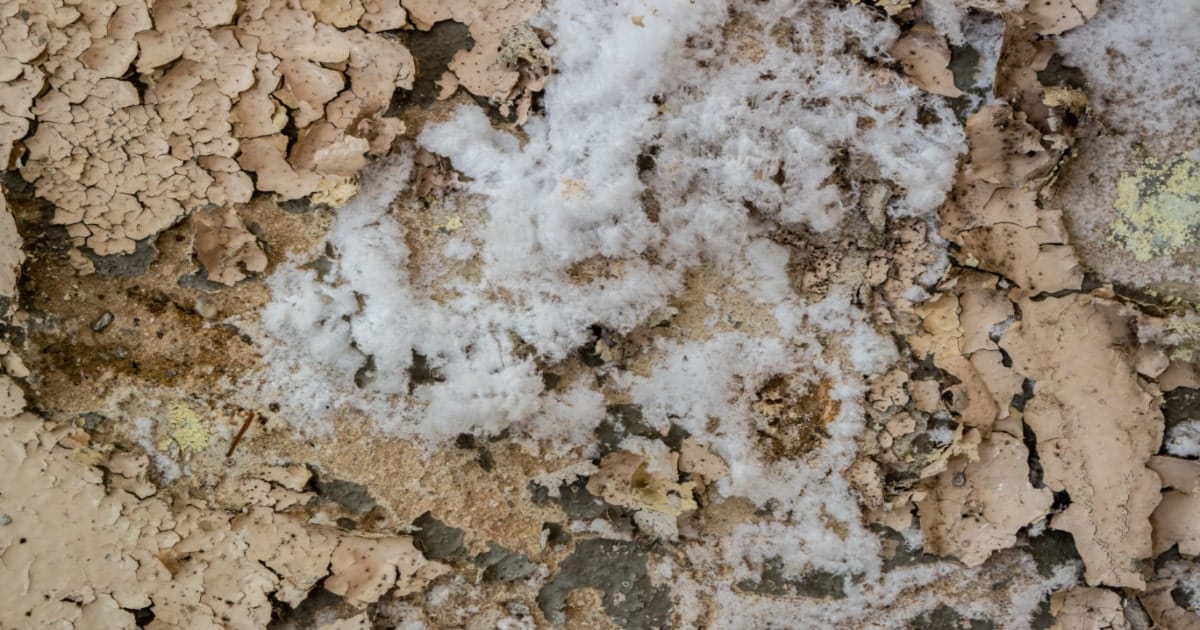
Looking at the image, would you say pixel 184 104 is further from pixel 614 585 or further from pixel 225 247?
pixel 614 585

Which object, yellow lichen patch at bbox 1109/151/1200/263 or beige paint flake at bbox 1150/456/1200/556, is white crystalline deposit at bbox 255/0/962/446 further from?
beige paint flake at bbox 1150/456/1200/556

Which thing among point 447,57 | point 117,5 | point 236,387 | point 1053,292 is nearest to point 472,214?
point 447,57

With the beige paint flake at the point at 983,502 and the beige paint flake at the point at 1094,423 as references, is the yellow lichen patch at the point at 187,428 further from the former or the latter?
the beige paint flake at the point at 1094,423

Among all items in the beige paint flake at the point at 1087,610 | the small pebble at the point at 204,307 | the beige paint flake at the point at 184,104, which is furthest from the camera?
the beige paint flake at the point at 1087,610

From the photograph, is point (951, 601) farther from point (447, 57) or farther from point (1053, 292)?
point (447, 57)


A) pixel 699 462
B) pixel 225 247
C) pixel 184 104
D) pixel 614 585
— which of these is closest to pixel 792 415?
pixel 699 462

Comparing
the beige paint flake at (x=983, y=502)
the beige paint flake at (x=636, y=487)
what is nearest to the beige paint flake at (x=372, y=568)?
the beige paint flake at (x=636, y=487)
